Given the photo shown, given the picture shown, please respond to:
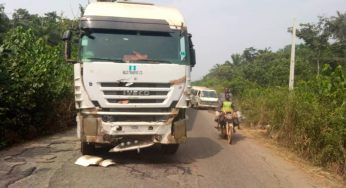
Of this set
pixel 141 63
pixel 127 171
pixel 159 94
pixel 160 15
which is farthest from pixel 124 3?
pixel 127 171

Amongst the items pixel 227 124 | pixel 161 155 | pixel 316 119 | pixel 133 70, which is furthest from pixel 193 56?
pixel 227 124

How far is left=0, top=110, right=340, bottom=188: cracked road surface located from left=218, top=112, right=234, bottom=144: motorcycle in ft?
4.32

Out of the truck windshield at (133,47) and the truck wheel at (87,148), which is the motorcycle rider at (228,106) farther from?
the truck wheel at (87,148)

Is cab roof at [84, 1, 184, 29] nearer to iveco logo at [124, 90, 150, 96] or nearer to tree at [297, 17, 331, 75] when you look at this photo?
iveco logo at [124, 90, 150, 96]

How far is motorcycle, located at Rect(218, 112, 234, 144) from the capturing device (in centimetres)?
1326

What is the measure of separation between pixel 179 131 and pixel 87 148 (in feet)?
6.87

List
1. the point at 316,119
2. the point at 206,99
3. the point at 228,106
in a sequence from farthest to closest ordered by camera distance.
Answer: the point at 206,99 → the point at 228,106 → the point at 316,119

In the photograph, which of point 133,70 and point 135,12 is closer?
point 133,70

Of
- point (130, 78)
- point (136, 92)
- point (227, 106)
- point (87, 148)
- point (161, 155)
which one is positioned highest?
point (130, 78)

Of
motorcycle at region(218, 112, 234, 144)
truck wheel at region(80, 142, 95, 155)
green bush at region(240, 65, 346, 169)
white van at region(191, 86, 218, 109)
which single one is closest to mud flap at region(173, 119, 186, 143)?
truck wheel at region(80, 142, 95, 155)

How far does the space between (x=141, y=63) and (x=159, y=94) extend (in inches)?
28.7

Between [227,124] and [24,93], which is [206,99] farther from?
[24,93]

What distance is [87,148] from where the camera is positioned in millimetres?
9469

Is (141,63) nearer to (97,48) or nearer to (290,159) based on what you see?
(97,48)
